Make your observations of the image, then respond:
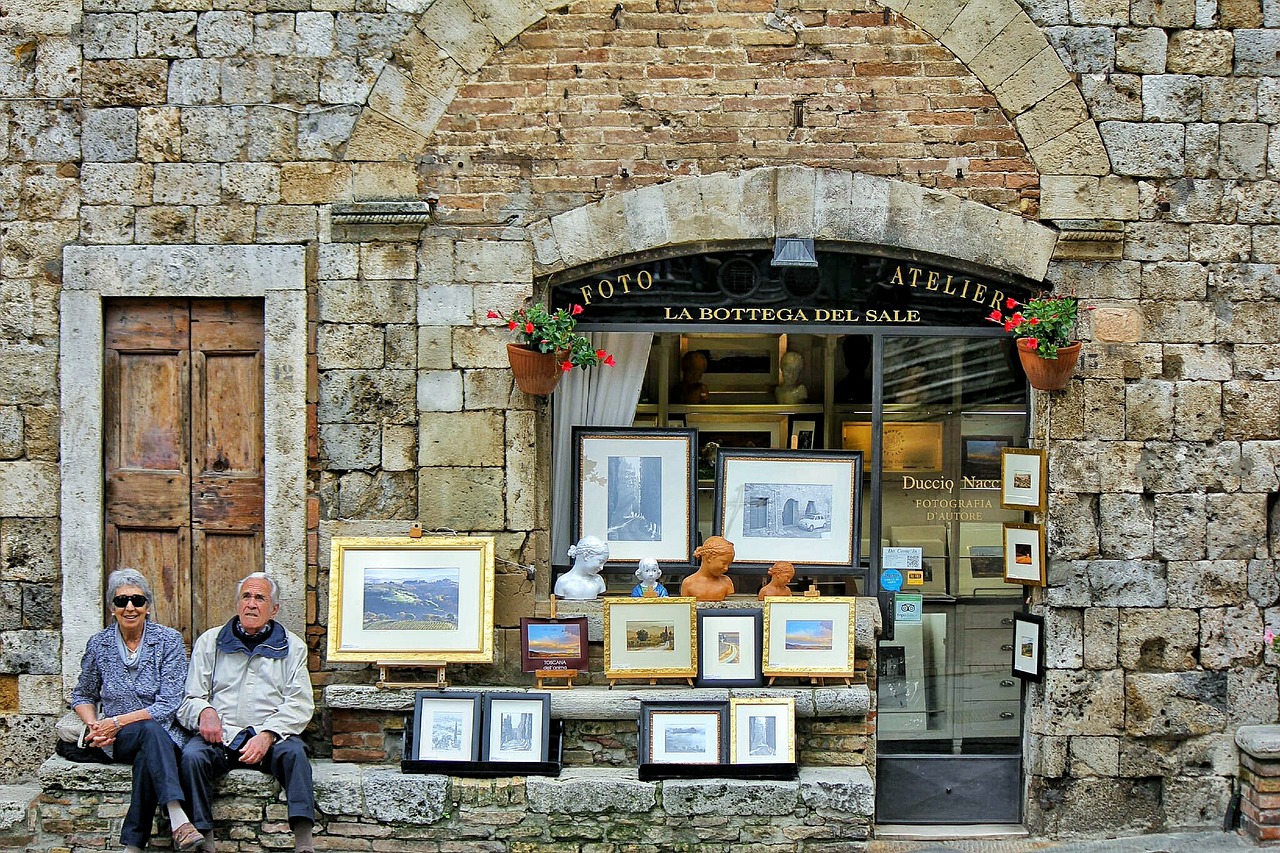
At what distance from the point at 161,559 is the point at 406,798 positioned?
1929 millimetres

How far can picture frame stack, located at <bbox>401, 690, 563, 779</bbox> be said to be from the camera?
6012mm

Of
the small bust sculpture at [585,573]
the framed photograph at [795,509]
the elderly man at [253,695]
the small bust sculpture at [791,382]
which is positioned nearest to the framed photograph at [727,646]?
the framed photograph at [795,509]

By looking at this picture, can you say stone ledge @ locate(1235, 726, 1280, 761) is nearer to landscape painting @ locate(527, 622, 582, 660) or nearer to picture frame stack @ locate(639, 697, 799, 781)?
picture frame stack @ locate(639, 697, 799, 781)

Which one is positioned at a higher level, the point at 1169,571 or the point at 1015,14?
the point at 1015,14

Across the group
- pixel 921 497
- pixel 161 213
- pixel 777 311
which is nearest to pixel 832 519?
pixel 921 497

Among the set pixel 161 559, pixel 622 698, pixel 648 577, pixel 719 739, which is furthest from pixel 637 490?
pixel 161 559

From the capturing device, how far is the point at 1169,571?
254 inches

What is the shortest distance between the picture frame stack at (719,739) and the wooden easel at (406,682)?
1.06m

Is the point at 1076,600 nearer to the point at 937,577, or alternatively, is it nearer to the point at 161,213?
the point at 937,577

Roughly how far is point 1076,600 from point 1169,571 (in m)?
0.52

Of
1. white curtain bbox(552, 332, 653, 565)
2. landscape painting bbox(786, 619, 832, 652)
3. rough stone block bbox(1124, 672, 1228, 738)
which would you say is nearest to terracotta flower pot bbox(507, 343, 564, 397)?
white curtain bbox(552, 332, 653, 565)

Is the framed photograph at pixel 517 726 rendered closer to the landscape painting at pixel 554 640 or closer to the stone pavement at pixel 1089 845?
the landscape painting at pixel 554 640

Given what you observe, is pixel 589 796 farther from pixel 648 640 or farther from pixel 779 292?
pixel 779 292

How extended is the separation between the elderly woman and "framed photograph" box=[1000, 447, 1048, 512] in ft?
14.4
